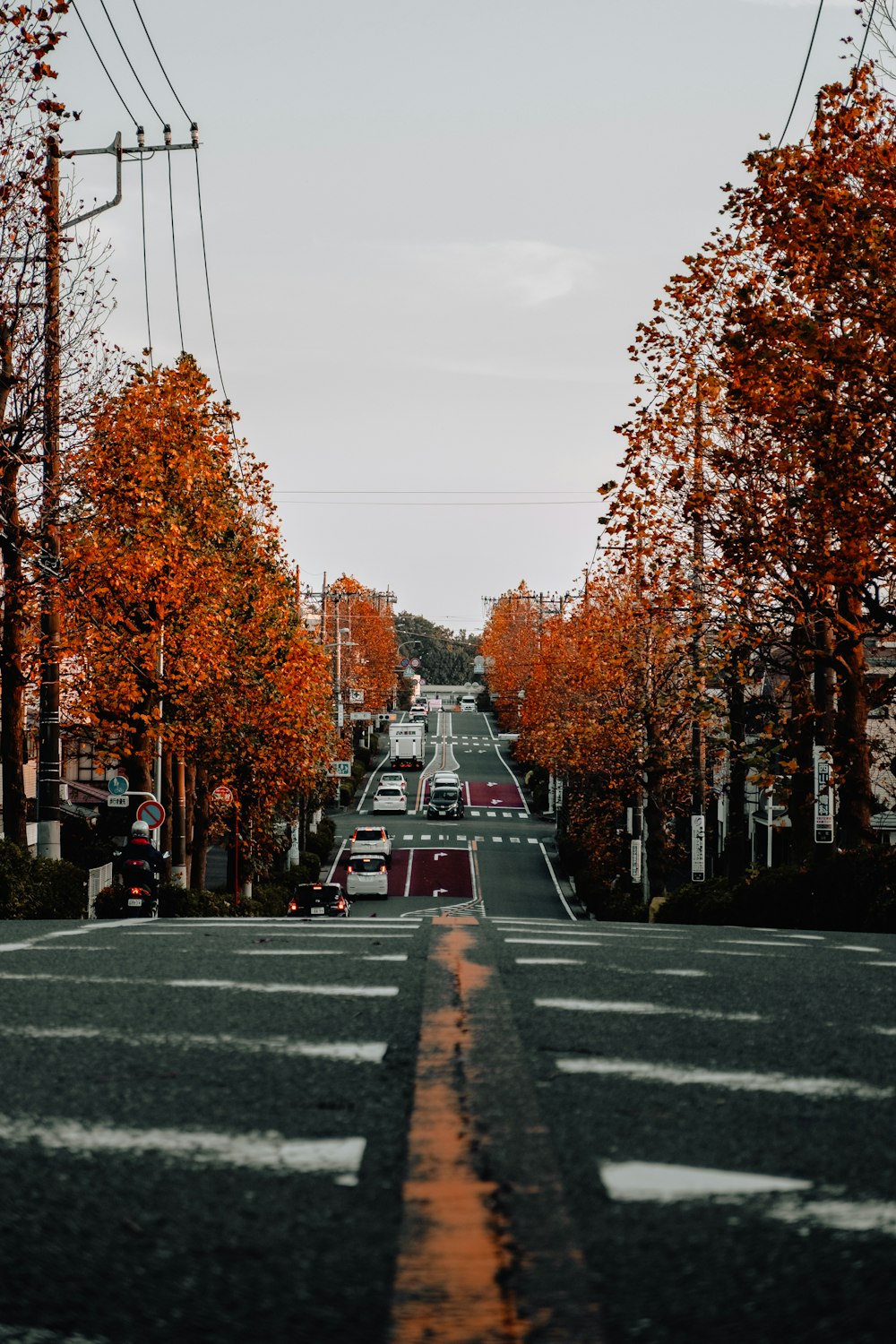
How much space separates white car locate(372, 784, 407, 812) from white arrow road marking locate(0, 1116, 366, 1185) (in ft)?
241

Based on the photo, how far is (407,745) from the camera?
96625mm

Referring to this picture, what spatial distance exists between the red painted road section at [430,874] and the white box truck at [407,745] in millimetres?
34102

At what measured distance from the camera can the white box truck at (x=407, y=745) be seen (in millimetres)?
96312

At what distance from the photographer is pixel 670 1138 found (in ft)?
12.9

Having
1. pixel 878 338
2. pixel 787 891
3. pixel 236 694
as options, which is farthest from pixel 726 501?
pixel 236 694

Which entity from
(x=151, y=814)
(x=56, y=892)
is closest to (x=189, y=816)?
(x=151, y=814)

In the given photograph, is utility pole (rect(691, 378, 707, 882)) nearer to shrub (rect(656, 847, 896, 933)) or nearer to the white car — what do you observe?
shrub (rect(656, 847, 896, 933))

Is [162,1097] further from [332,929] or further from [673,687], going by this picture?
[673,687]

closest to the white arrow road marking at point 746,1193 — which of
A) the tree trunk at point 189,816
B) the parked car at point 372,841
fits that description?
the tree trunk at point 189,816

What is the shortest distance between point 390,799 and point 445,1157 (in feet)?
243

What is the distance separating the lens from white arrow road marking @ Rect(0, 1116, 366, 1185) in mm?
3695

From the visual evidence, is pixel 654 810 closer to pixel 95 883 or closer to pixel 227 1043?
pixel 95 883

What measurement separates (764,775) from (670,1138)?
15.6 metres

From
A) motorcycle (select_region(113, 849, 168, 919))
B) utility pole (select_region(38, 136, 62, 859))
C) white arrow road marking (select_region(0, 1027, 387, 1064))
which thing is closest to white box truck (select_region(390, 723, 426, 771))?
motorcycle (select_region(113, 849, 168, 919))
